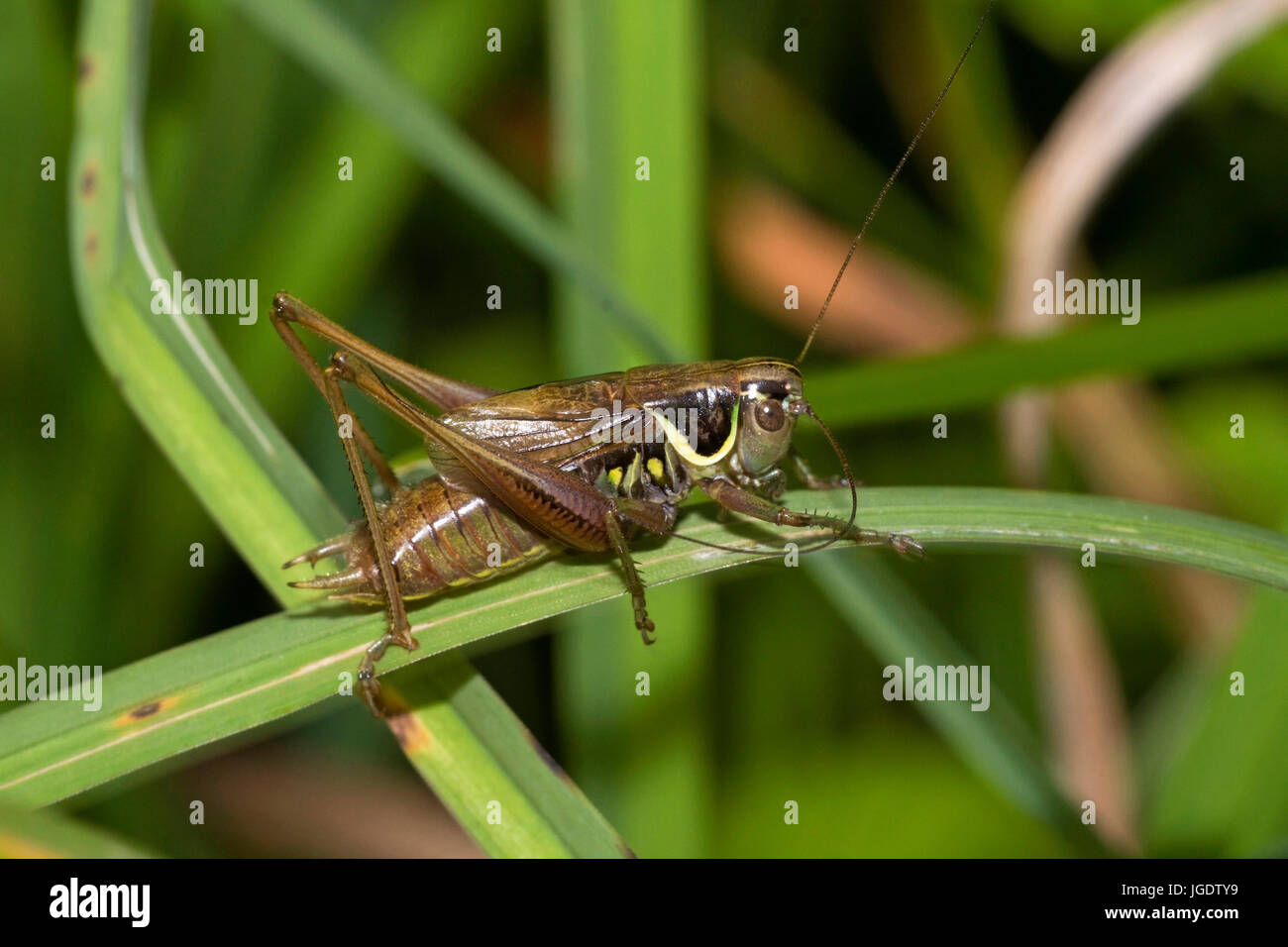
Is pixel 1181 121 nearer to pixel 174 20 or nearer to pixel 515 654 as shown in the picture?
pixel 515 654

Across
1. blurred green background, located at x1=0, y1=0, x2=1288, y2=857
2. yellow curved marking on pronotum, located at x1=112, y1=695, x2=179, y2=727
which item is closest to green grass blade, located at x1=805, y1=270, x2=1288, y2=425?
blurred green background, located at x1=0, y1=0, x2=1288, y2=857

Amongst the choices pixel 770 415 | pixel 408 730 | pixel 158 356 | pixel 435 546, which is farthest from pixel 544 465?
pixel 158 356

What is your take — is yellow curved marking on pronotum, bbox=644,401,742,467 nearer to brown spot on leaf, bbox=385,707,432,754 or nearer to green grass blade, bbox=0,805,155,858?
brown spot on leaf, bbox=385,707,432,754

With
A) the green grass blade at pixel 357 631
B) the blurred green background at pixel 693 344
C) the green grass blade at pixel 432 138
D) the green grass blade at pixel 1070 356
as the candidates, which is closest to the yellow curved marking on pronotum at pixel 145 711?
the green grass blade at pixel 357 631

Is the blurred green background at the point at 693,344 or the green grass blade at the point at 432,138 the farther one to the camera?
the blurred green background at the point at 693,344

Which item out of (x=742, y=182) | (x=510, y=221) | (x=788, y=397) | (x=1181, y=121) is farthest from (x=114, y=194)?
(x=1181, y=121)

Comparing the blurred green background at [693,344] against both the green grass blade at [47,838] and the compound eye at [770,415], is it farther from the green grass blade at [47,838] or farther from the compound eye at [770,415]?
the green grass blade at [47,838]

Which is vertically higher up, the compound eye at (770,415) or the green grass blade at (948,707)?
the compound eye at (770,415)
